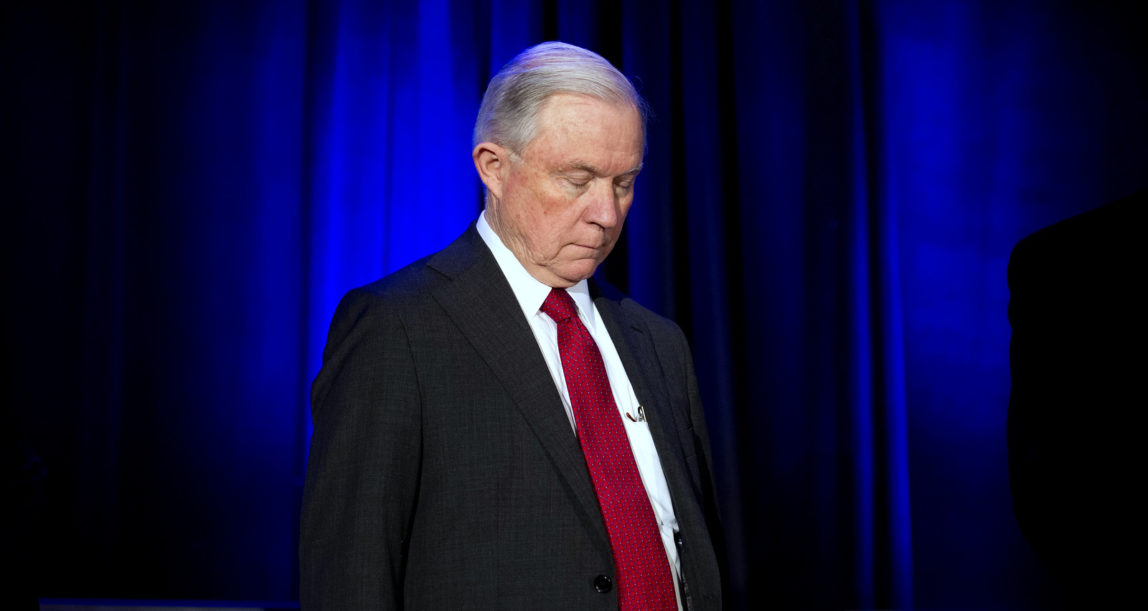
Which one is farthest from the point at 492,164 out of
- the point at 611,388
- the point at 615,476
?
the point at 615,476

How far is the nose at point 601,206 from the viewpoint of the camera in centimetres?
126

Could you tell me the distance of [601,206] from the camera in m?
1.26

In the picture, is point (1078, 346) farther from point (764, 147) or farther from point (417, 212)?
point (417, 212)

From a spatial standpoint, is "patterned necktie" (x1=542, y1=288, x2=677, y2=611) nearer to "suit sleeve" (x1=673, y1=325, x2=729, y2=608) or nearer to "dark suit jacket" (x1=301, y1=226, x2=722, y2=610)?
"dark suit jacket" (x1=301, y1=226, x2=722, y2=610)

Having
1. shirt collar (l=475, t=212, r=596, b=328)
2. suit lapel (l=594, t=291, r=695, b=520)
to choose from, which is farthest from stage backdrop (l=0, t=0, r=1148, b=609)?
shirt collar (l=475, t=212, r=596, b=328)

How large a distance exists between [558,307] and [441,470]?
320mm

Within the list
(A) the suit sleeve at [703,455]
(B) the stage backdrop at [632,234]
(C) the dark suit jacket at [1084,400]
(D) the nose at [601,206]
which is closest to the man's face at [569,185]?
(D) the nose at [601,206]

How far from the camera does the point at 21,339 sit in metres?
2.12

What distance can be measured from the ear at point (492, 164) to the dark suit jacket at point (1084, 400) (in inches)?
31.0

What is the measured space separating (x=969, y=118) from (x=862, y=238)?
46 cm

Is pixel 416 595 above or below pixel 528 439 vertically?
below

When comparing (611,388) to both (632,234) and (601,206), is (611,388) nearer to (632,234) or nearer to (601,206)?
(601,206)

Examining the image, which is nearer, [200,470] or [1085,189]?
[200,470]

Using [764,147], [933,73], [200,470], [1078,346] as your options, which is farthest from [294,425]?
[933,73]
